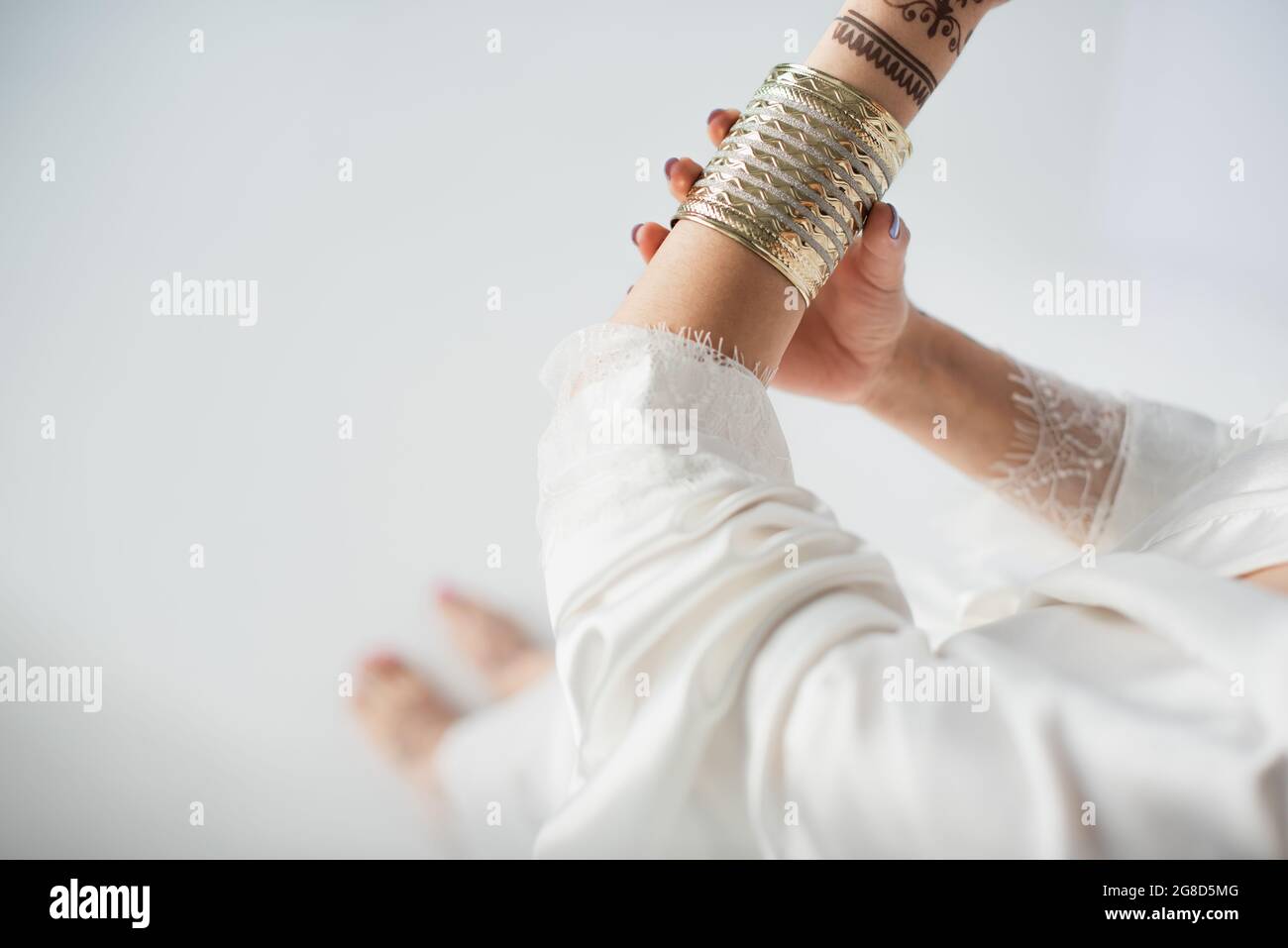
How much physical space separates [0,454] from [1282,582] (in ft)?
5.23

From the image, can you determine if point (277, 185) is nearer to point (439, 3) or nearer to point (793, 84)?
point (439, 3)

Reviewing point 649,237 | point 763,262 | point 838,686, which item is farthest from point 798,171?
point 838,686

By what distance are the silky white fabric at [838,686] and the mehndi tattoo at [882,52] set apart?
0.27 metres

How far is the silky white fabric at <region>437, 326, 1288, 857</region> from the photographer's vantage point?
0.46 meters

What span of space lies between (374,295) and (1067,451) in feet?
3.80

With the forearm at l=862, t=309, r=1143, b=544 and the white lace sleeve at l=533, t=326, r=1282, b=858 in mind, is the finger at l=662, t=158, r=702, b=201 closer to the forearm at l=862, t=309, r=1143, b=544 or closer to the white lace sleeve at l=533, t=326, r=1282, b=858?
the white lace sleeve at l=533, t=326, r=1282, b=858

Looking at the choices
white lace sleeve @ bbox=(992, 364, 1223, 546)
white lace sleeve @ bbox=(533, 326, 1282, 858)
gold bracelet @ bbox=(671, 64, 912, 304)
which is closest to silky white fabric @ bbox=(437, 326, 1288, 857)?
white lace sleeve @ bbox=(533, 326, 1282, 858)

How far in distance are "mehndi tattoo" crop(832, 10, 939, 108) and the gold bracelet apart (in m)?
0.03

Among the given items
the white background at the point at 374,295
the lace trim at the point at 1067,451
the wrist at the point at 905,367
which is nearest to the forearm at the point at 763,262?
the wrist at the point at 905,367

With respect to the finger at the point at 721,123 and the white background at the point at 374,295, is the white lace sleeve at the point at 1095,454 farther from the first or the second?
the finger at the point at 721,123

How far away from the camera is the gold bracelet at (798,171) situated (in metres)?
0.67

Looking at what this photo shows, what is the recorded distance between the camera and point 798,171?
2.27ft
